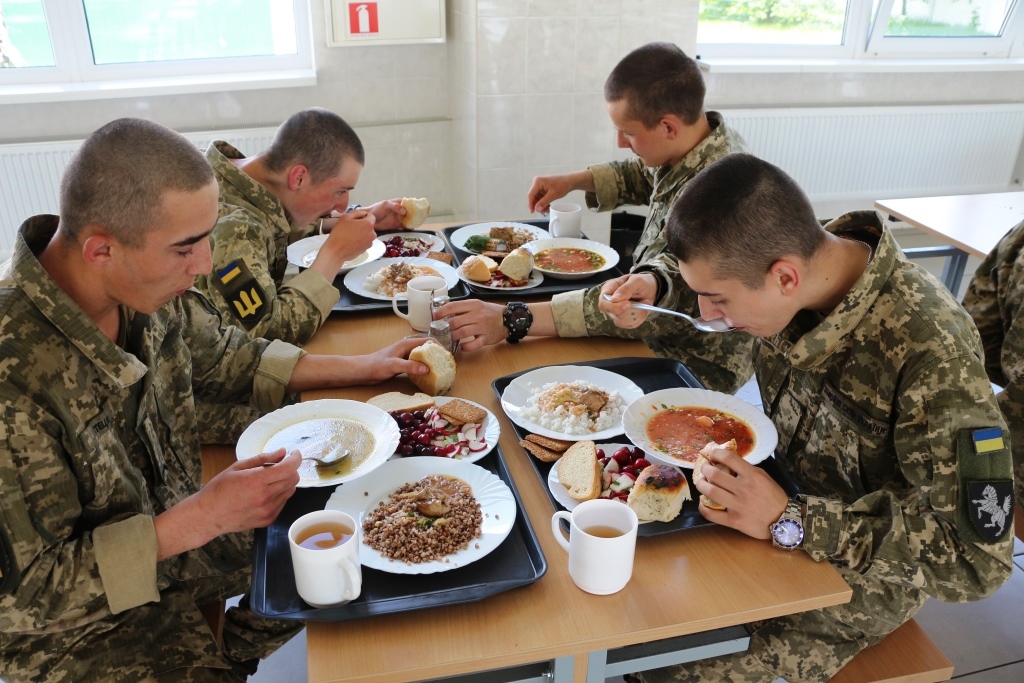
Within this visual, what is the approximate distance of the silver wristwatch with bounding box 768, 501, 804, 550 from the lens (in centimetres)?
137

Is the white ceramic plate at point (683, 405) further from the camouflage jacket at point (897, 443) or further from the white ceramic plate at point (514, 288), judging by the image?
the white ceramic plate at point (514, 288)

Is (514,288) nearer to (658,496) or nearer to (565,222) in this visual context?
(565,222)

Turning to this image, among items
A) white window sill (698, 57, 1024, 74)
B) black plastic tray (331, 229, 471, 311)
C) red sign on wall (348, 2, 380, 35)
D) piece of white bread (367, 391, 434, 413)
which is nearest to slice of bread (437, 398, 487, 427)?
piece of white bread (367, 391, 434, 413)

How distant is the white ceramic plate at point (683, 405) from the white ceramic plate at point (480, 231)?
42.8 inches

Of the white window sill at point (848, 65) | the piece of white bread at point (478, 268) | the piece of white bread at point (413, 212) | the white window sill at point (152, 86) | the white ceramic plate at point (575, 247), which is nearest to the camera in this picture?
the piece of white bread at point (478, 268)

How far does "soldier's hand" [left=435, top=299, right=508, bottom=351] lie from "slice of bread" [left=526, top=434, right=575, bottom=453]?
454 millimetres

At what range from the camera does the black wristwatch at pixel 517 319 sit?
6.82ft

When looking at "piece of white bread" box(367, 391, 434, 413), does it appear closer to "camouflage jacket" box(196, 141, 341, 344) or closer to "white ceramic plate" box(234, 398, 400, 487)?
"white ceramic plate" box(234, 398, 400, 487)

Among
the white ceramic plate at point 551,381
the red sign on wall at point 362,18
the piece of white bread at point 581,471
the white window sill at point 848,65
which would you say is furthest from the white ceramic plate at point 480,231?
the white window sill at point 848,65

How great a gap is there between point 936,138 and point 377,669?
17.9ft

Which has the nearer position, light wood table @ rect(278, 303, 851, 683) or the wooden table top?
light wood table @ rect(278, 303, 851, 683)

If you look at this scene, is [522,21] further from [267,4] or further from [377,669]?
[377,669]

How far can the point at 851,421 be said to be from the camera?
1.62 meters

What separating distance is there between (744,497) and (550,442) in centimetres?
40
